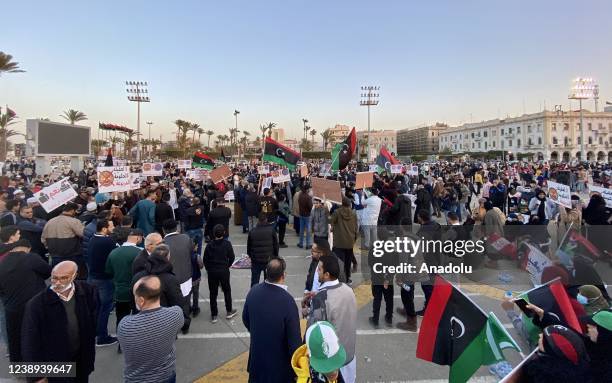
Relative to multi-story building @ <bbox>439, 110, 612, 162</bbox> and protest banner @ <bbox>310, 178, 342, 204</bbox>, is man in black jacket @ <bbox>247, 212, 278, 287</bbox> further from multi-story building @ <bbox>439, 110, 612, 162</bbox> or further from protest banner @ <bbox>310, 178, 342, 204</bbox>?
multi-story building @ <bbox>439, 110, 612, 162</bbox>

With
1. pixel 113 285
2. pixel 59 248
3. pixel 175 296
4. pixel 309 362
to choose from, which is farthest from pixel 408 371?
pixel 59 248

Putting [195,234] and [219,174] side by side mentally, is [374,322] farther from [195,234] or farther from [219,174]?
[219,174]

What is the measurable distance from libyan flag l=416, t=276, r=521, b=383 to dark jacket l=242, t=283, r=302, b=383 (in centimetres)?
128

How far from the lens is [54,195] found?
7.30m

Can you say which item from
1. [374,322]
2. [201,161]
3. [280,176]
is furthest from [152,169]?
[374,322]

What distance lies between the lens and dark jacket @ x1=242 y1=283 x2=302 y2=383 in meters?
2.92

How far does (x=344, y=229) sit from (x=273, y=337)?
13.2 feet

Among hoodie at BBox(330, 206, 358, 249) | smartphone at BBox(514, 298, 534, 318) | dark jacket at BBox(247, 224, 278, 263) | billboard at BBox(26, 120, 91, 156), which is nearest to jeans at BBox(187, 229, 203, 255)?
dark jacket at BBox(247, 224, 278, 263)

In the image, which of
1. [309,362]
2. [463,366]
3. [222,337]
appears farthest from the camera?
[222,337]

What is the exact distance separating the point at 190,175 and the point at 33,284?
12414 millimetres

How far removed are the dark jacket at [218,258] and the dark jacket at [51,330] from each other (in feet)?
6.80

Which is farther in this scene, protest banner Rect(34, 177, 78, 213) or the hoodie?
protest banner Rect(34, 177, 78, 213)

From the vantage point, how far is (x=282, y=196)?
37.6 feet

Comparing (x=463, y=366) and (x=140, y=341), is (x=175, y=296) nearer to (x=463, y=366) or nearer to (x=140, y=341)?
(x=140, y=341)
